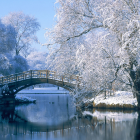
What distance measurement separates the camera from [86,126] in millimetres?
10555

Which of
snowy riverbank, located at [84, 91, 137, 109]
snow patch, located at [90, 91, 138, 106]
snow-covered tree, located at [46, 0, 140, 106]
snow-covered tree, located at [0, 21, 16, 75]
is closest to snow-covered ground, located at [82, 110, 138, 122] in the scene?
snow-covered tree, located at [46, 0, 140, 106]

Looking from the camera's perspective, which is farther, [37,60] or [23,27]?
[37,60]

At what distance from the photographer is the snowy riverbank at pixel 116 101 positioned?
50.7 feet

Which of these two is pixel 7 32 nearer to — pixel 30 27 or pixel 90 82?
pixel 30 27

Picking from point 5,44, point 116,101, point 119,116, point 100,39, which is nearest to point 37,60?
point 5,44

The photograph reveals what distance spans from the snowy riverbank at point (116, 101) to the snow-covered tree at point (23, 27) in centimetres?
1721

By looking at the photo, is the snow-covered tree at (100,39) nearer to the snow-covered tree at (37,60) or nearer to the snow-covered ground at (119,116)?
the snow-covered ground at (119,116)

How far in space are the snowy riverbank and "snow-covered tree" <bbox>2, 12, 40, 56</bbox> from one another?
56.5 ft

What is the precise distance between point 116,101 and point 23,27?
19.6 meters

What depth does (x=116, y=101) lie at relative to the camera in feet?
53.2

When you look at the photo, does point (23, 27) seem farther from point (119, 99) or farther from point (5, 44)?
point (119, 99)

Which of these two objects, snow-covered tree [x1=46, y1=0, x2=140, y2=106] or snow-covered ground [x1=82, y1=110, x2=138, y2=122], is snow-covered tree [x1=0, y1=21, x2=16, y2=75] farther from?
snow-covered ground [x1=82, y1=110, x2=138, y2=122]

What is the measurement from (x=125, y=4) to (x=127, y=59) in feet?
8.79

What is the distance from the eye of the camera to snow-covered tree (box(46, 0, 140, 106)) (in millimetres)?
11523
